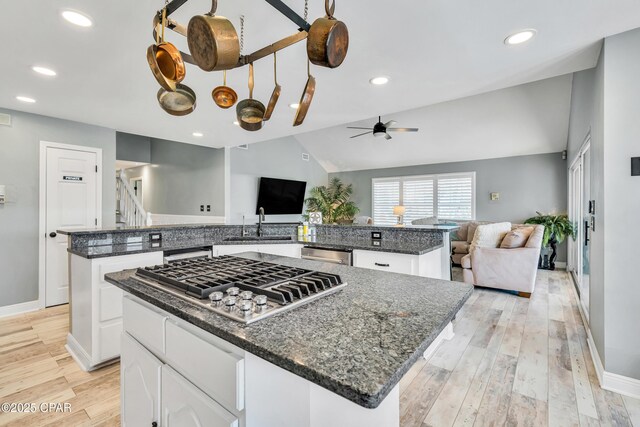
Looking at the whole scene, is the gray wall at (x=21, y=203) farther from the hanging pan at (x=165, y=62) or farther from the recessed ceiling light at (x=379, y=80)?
the recessed ceiling light at (x=379, y=80)

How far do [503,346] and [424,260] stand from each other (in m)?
1.12

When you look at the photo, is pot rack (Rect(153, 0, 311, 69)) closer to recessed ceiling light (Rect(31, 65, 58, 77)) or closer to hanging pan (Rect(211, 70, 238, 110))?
hanging pan (Rect(211, 70, 238, 110))

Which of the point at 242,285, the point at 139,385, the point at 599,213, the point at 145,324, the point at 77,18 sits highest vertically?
the point at 77,18

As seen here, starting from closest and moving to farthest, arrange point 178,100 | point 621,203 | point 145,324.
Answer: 1. point 145,324
2. point 178,100
3. point 621,203

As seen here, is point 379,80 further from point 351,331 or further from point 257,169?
point 257,169

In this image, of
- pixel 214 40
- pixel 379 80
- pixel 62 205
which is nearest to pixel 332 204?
pixel 379 80

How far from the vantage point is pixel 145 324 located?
123 centimetres

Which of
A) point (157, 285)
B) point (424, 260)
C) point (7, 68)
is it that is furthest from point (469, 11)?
point (7, 68)

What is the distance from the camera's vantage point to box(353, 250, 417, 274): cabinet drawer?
7.93 feet

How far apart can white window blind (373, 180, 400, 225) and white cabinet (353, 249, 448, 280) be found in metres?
5.23

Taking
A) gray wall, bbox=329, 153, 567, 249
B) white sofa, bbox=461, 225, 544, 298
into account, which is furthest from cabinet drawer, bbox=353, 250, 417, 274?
gray wall, bbox=329, 153, 567, 249

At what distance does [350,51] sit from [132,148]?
240 inches

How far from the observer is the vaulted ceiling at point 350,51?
1684 millimetres

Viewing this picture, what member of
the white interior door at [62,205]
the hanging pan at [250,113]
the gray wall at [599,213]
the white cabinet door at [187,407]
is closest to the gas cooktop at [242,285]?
the white cabinet door at [187,407]
